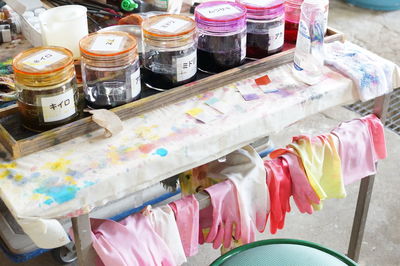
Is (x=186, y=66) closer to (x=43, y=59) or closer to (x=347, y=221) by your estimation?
(x=43, y=59)

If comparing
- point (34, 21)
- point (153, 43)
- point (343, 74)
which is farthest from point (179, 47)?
point (34, 21)

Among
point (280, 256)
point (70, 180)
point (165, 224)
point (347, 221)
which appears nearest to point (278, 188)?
point (280, 256)

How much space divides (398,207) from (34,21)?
4.72 ft

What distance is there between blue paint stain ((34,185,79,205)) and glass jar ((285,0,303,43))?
2.43ft

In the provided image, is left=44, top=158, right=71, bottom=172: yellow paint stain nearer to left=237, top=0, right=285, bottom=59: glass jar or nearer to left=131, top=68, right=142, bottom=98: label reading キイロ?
left=131, top=68, right=142, bottom=98: label reading キイロ

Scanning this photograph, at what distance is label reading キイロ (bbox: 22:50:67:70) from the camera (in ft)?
3.75

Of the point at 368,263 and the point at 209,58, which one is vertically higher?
the point at 209,58

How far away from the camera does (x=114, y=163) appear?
3.65 ft

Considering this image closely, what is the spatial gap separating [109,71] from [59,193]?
0.95 ft

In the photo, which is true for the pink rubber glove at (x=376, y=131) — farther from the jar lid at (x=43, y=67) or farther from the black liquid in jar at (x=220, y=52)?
the jar lid at (x=43, y=67)

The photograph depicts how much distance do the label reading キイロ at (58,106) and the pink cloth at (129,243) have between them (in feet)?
0.79

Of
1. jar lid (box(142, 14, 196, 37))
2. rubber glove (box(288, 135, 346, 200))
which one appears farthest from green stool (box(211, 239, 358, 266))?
jar lid (box(142, 14, 196, 37))

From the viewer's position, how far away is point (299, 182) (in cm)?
138

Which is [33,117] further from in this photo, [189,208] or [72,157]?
[189,208]
